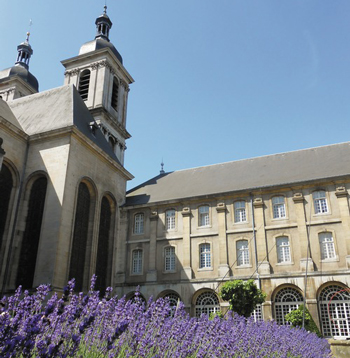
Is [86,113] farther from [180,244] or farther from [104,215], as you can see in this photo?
[180,244]

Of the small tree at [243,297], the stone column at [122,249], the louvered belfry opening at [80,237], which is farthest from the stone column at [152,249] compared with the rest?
the small tree at [243,297]

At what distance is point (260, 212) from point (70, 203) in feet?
37.0

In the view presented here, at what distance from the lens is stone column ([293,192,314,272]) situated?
19750 millimetres

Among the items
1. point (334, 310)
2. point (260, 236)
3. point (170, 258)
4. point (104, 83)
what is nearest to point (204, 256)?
point (170, 258)

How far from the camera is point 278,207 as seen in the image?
71.8 feet

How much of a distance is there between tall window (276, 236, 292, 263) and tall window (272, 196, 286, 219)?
135 cm

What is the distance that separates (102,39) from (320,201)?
26.2 metres

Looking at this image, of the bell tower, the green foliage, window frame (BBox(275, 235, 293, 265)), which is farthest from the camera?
the bell tower

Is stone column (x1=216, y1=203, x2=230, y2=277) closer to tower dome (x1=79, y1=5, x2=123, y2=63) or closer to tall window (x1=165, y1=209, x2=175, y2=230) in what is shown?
tall window (x1=165, y1=209, x2=175, y2=230)

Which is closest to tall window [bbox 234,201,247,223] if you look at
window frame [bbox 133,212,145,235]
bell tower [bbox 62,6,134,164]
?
window frame [bbox 133,212,145,235]

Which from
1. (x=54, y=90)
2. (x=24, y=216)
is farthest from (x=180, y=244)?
(x=54, y=90)

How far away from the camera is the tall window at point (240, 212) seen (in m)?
Answer: 22.4

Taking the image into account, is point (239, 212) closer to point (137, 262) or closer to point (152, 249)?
point (152, 249)

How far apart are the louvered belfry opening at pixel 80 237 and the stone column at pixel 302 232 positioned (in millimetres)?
11814
